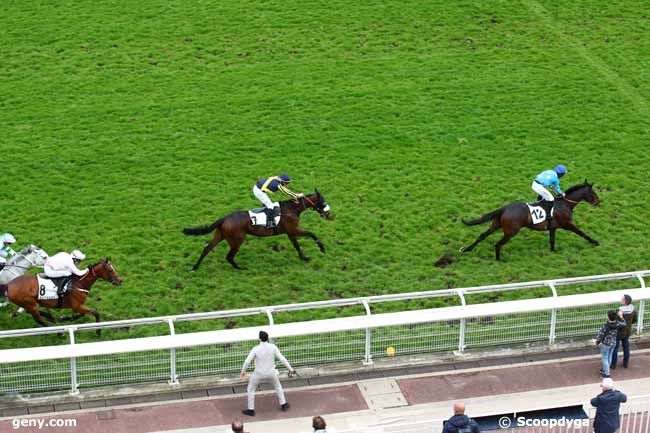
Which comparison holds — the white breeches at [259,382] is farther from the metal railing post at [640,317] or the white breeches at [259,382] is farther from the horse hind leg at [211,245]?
the metal railing post at [640,317]

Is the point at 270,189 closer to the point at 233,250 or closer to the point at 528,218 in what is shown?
the point at 233,250

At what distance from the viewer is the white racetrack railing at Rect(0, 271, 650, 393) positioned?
Result: 41.9 ft

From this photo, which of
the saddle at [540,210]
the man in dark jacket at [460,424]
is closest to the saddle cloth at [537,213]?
the saddle at [540,210]

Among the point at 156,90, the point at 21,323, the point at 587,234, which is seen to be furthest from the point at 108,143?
the point at 587,234

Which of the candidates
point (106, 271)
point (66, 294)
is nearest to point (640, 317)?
point (106, 271)

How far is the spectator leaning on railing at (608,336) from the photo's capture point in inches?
515

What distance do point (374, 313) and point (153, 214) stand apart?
414cm

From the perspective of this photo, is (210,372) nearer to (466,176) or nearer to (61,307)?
(61,307)

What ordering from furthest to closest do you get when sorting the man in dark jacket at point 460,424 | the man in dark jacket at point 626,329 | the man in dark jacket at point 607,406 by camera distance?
the man in dark jacket at point 626,329
the man in dark jacket at point 607,406
the man in dark jacket at point 460,424

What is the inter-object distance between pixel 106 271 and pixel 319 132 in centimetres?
622

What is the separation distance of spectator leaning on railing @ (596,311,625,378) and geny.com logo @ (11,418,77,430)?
19.7 feet

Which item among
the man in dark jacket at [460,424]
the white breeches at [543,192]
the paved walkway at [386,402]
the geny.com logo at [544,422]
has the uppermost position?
the white breeches at [543,192]

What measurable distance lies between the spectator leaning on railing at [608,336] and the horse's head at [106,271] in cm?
594

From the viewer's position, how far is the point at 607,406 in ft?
37.0
